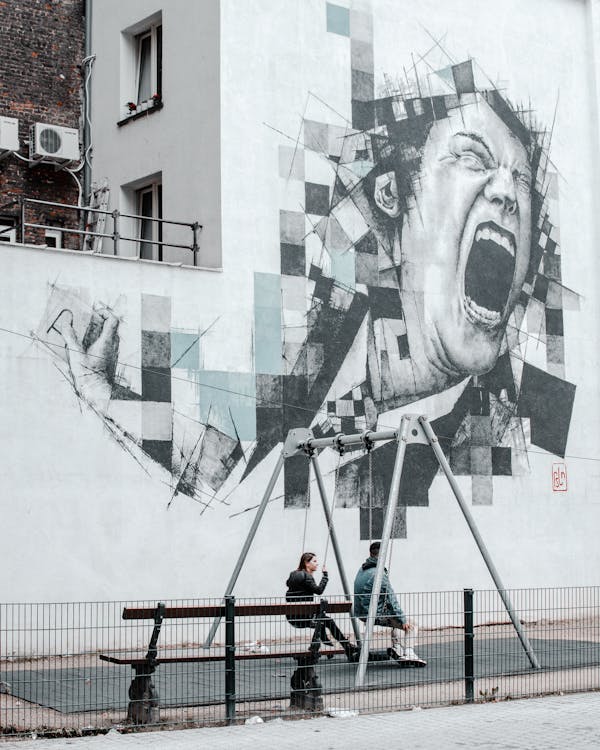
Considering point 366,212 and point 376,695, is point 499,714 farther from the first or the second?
point 366,212

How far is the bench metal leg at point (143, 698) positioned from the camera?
33.2ft

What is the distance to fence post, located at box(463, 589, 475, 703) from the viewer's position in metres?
11.5


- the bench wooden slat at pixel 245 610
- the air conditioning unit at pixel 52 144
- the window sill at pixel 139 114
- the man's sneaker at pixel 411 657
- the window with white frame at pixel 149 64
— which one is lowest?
the man's sneaker at pixel 411 657

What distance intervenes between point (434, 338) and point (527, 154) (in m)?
3.96

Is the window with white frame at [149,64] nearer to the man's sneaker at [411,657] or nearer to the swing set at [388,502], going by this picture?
the swing set at [388,502]

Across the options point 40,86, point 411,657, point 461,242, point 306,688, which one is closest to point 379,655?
point 411,657

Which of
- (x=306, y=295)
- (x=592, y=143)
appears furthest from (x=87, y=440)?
(x=592, y=143)

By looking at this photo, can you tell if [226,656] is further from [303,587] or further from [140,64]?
[140,64]

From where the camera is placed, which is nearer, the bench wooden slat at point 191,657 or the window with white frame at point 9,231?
the bench wooden slat at point 191,657

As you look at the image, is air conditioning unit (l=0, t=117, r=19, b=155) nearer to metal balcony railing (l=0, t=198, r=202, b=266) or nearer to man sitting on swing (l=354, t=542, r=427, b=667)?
metal balcony railing (l=0, t=198, r=202, b=266)

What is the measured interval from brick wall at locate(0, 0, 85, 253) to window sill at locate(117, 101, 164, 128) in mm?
1342

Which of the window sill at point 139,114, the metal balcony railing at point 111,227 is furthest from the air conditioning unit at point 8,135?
the window sill at point 139,114

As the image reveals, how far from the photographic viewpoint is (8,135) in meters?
19.2
